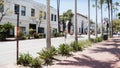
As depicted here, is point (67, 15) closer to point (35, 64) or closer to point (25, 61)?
point (25, 61)

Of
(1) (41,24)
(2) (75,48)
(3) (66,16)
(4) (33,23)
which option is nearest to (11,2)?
(4) (33,23)

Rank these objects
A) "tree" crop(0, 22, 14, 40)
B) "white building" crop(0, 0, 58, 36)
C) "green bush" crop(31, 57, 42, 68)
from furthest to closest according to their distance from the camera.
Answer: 1. "white building" crop(0, 0, 58, 36)
2. "tree" crop(0, 22, 14, 40)
3. "green bush" crop(31, 57, 42, 68)

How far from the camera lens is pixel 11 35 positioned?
155 ft

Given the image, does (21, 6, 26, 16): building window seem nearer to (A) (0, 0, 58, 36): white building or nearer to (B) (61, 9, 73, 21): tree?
(A) (0, 0, 58, 36): white building

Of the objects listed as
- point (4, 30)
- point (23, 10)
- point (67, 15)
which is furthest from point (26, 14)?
point (67, 15)

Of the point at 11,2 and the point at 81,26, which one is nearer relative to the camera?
the point at 11,2

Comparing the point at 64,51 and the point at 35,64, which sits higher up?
the point at 64,51

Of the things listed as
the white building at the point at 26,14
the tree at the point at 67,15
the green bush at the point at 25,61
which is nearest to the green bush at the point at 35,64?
the green bush at the point at 25,61

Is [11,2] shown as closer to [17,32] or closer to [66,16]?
[17,32]

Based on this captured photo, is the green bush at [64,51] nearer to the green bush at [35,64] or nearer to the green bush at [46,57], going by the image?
the green bush at [46,57]

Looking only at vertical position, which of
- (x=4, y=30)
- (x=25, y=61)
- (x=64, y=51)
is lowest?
(x=25, y=61)

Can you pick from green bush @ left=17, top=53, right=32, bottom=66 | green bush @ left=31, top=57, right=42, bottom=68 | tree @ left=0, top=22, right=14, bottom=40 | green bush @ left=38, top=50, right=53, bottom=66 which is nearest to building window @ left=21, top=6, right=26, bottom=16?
tree @ left=0, top=22, right=14, bottom=40

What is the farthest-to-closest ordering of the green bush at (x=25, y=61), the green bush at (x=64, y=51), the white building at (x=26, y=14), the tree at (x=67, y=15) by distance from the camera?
the tree at (x=67, y=15), the white building at (x=26, y=14), the green bush at (x=64, y=51), the green bush at (x=25, y=61)

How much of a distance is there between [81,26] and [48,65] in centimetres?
9080
